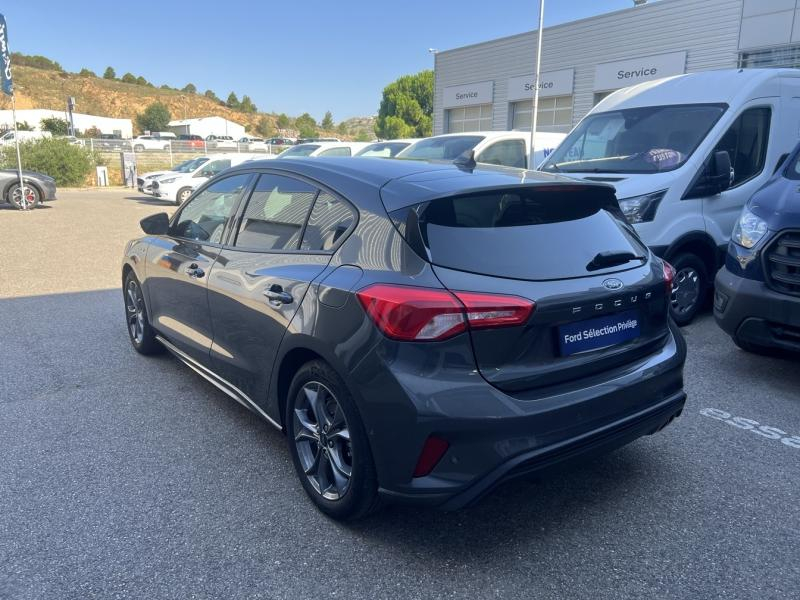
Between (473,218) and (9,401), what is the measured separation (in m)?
3.59

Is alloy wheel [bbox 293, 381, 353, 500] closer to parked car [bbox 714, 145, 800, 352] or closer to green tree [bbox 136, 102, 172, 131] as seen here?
parked car [bbox 714, 145, 800, 352]

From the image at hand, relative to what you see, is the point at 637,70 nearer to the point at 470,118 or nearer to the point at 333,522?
the point at 470,118

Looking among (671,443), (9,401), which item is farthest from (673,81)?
(9,401)

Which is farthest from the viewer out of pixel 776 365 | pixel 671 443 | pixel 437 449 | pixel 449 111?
pixel 449 111

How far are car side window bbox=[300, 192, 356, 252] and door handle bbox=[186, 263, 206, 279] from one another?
3.56 ft

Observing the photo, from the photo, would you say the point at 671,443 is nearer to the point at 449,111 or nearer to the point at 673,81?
the point at 673,81

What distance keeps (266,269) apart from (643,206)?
3.93m

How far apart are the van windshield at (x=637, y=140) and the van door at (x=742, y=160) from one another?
28 centimetres

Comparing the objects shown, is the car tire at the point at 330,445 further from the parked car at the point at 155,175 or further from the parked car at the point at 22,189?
the parked car at the point at 155,175

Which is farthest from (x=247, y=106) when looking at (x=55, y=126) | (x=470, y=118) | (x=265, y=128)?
(x=470, y=118)

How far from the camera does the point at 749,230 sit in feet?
15.0

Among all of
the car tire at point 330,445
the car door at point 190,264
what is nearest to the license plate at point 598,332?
the car tire at point 330,445

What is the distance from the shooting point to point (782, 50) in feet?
64.8

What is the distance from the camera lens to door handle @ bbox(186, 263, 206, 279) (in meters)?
3.86
